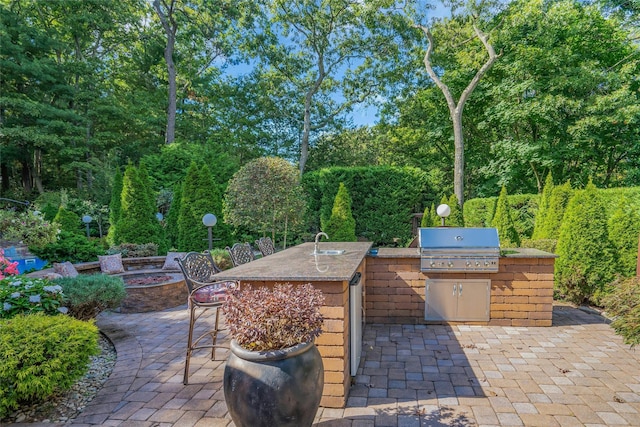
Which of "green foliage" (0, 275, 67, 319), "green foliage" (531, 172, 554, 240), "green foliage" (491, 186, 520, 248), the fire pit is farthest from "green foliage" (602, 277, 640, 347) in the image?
the fire pit

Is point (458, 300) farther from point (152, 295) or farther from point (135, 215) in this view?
point (135, 215)

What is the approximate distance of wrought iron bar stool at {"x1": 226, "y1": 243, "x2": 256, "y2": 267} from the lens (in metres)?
4.05

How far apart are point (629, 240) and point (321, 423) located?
515 cm

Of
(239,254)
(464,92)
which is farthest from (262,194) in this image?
(464,92)

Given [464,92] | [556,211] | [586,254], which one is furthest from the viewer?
[464,92]

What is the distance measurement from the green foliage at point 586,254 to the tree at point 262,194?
18.8ft

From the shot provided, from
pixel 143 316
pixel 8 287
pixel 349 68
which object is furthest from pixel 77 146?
pixel 8 287

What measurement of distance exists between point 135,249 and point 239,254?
16.0ft

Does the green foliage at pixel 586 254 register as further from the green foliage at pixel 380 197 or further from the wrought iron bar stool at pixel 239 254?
the green foliage at pixel 380 197

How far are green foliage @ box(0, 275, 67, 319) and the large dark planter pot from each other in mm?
2272

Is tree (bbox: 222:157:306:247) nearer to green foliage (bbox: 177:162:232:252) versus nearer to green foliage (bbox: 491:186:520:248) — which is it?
green foliage (bbox: 177:162:232:252)

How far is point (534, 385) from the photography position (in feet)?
8.75

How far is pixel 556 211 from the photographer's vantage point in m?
6.46

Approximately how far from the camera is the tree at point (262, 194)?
840 centimetres
